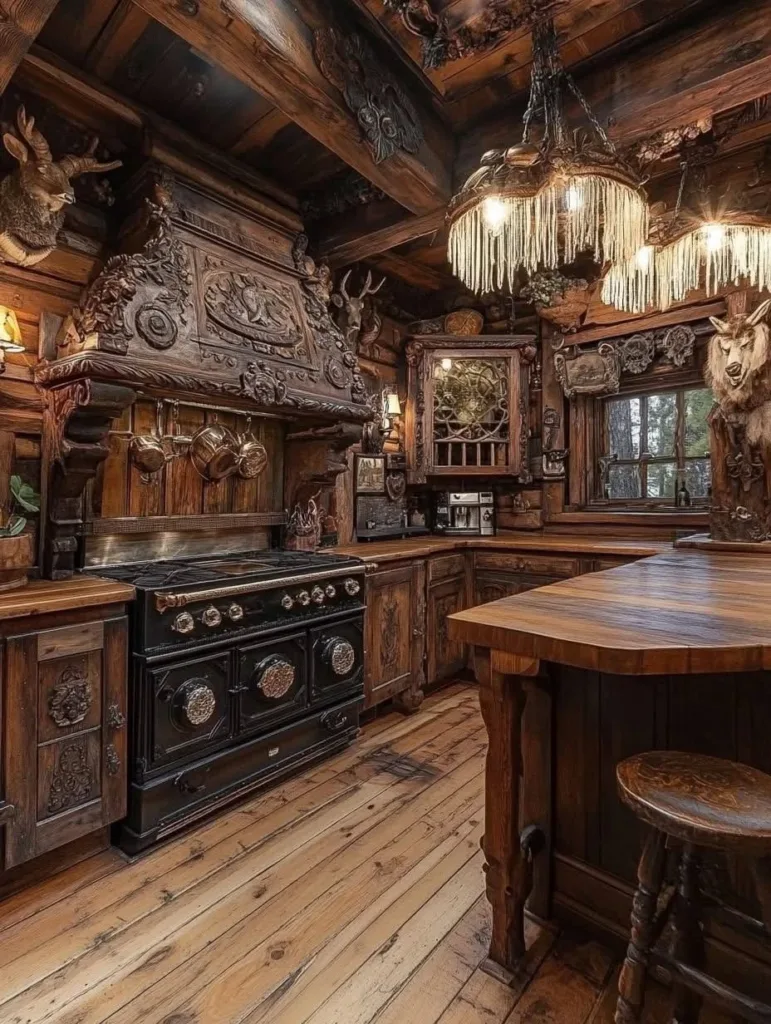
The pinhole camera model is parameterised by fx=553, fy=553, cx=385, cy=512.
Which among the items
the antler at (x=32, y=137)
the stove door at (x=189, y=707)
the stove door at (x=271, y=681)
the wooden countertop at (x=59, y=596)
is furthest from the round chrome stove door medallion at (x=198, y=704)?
the antler at (x=32, y=137)

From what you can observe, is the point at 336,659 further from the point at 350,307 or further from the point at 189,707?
the point at 350,307

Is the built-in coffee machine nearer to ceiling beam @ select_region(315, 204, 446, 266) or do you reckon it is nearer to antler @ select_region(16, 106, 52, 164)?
ceiling beam @ select_region(315, 204, 446, 266)

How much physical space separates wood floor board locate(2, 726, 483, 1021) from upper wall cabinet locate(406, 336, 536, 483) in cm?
229

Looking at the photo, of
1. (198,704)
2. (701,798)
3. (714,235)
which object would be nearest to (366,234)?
(714,235)

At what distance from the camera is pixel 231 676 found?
2.29 meters

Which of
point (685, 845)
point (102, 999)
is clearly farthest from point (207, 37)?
point (102, 999)

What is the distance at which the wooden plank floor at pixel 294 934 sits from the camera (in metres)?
1.39

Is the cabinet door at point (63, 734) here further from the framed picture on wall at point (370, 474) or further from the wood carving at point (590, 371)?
the wood carving at point (590, 371)

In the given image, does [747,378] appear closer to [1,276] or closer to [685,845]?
[685,845]

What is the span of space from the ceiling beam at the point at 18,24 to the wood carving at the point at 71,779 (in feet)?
7.14

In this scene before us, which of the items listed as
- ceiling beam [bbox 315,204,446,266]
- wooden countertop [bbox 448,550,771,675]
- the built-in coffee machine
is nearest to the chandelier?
ceiling beam [bbox 315,204,446,266]

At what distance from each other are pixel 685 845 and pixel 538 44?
2.40m

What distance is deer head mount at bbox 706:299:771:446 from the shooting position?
9.64 feet

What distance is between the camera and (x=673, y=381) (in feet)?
12.6
